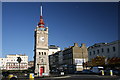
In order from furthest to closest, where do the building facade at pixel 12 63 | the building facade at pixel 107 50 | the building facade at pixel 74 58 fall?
the building facade at pixel 12 63, the building facade at pixel 74 58, the building facade at pixel 107 50

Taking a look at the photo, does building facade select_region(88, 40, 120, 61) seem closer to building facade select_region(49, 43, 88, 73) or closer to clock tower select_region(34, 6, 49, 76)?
building facade select_region(49, 43, 88, 73)

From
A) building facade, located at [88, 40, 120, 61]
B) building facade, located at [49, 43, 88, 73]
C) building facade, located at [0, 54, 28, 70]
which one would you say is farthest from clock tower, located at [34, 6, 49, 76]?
building facade, located at [0, 54, 28, 70]

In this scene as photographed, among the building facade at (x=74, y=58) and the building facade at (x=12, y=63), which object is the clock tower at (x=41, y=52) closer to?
the building facade at (x=74, y=58)

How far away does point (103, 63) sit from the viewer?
6056 cm

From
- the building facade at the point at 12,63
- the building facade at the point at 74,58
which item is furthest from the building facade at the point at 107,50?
the building facade at the point at 12,63

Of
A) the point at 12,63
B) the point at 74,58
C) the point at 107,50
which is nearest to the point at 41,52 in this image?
the point at 107,50

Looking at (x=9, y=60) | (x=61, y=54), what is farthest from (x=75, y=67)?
(x=9, y=60)

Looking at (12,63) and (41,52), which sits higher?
(41,52)

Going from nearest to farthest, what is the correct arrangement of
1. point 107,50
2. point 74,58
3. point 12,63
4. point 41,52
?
1. point 41,52
2. point 107,50
3. point 74,58
4. point 12,63

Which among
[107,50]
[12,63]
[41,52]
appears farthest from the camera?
[12,63]

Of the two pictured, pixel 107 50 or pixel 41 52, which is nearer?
pixel 41 52

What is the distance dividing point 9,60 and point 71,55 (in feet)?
388

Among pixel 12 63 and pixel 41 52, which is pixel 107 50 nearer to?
pixel 41 52

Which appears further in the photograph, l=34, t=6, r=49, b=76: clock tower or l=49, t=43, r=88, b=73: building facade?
l=49, t=43, r=88, b=73: building facade
